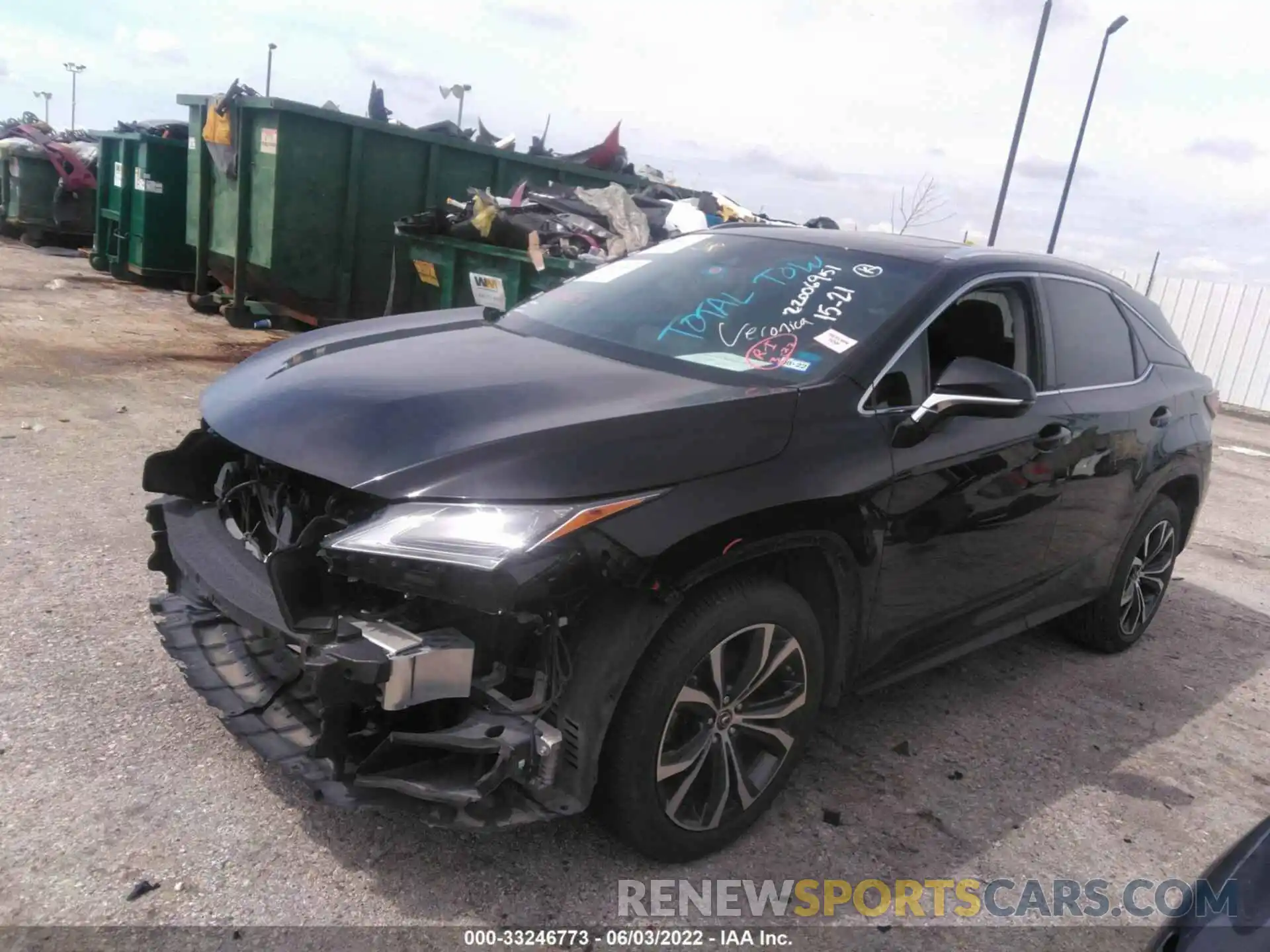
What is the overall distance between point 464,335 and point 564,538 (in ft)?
5.05

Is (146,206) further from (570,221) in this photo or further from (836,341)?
(836,341)

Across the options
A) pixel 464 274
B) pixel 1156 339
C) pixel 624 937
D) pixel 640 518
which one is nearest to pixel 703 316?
pixel 640 518

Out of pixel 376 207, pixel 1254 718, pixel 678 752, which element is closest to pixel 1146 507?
pixel 1254 718

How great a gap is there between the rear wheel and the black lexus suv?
1.96 ft

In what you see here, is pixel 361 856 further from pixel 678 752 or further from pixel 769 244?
pixel 769 244

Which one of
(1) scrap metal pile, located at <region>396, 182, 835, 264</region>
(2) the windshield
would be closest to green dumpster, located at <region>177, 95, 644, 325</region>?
(1) scrap metal pile, located at <region>396, 182, 835, 264</region>

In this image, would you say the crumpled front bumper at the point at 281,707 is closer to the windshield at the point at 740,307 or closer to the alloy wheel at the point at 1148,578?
the windshield at the point at 740,307

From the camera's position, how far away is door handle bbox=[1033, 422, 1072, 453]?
362cm

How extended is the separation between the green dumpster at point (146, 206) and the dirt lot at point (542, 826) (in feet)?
26.6

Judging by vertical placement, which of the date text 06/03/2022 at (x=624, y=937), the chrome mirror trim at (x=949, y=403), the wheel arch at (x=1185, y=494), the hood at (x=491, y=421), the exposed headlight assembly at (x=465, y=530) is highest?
the chrome mirror trim at (x=949, y=403)

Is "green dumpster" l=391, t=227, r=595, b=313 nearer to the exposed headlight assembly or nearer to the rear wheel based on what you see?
the rear wheel

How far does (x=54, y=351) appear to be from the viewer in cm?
866

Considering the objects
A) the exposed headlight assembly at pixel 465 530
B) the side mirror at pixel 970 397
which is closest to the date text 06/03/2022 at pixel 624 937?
the exposed headlight assembly at pixel 465 530

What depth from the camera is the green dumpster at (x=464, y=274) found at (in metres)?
7.74
